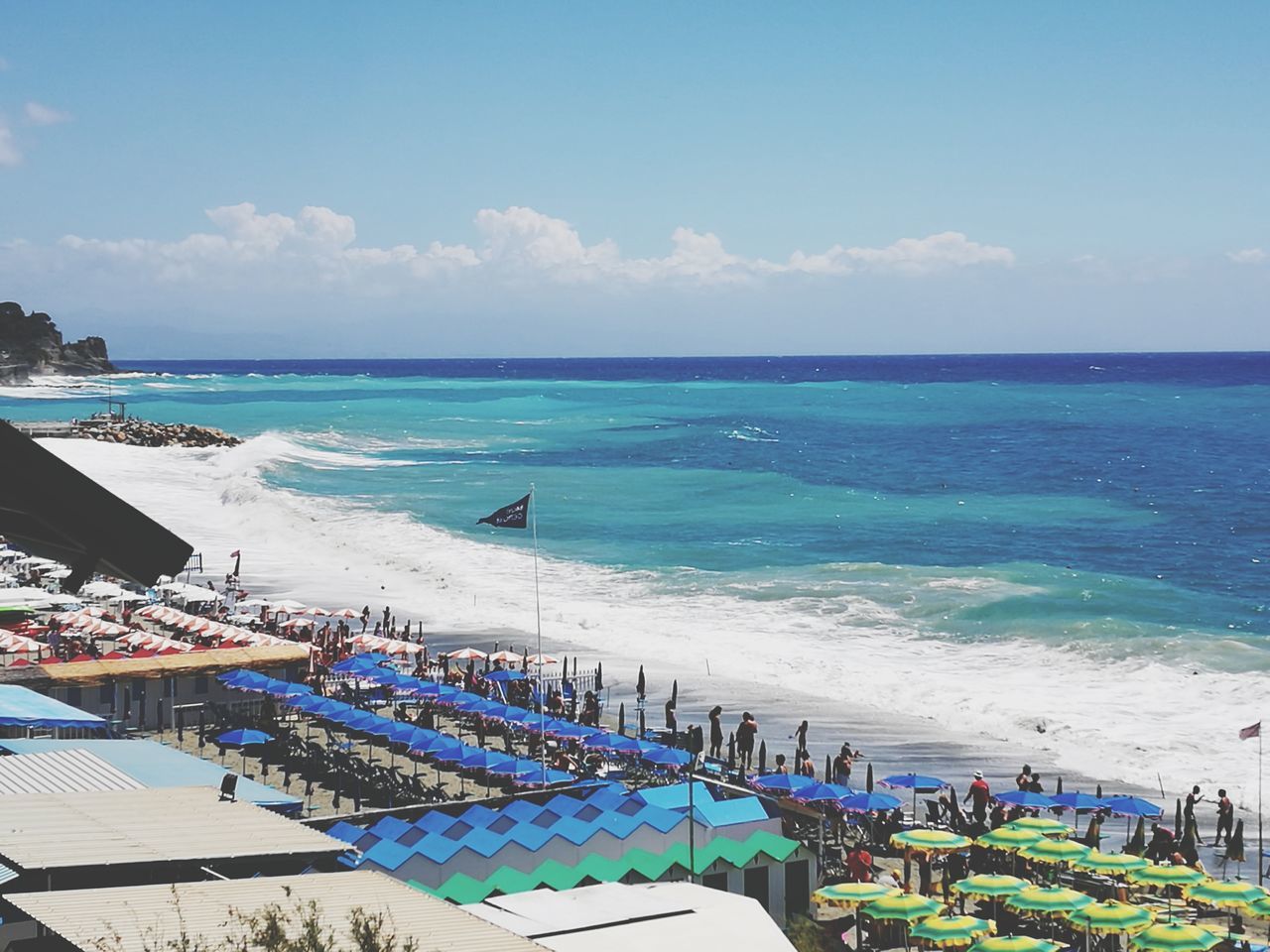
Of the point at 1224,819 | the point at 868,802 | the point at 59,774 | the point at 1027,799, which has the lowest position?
the point at 1224,819

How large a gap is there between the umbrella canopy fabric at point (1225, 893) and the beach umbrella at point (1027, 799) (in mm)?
4289

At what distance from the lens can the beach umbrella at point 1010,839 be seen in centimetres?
1920

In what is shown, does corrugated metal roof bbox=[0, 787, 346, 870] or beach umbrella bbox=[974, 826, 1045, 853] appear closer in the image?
corrugated metal roof bbox=[0, 787, 346, 870]

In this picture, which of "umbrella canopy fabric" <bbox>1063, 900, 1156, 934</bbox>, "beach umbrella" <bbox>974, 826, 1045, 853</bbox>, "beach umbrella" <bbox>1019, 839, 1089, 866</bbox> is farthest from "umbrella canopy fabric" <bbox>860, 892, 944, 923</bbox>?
"beach umbrella" <bbox>974, 826, 1045, 853</bbox>

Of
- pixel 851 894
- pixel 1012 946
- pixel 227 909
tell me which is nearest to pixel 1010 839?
pixel 851 894

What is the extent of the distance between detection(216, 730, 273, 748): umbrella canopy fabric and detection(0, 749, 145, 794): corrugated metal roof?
455 inches

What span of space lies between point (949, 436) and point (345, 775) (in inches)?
3808

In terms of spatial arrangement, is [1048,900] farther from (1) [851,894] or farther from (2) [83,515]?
(2) [83,515]

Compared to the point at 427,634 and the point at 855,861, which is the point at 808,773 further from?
the point at 427,634

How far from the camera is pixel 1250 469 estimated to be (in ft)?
293

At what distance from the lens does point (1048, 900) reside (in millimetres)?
16781

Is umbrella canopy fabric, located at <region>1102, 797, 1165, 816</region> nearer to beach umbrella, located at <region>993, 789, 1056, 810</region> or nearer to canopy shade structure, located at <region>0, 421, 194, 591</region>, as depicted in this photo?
beach umbrella, located at <region>993, 789, 1056, 810</region>

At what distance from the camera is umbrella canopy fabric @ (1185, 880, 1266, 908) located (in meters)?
17.2

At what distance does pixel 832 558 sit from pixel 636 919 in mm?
41571
